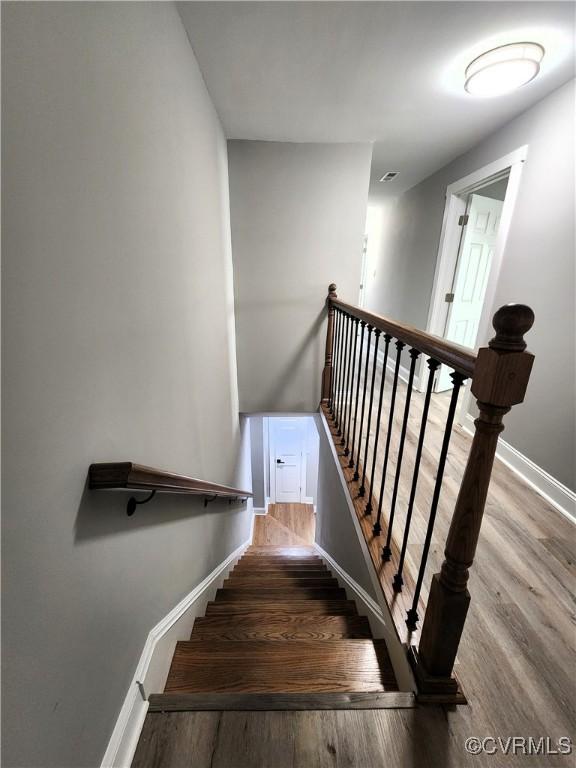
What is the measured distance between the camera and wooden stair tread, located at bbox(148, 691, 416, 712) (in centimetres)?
90

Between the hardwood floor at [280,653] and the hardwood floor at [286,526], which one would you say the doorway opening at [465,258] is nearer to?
the hardwood floor at [280,653]

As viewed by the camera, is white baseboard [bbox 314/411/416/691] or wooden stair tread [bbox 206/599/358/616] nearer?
white baseboard [bbox 314/411/416/691]

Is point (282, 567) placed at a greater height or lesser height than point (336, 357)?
lesser

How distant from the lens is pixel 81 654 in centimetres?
67

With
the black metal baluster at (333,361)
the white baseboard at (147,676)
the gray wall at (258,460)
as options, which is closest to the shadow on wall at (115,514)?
the white baseboard at (147,676)

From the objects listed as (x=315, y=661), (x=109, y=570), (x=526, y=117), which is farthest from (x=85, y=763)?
(x=526, y=117)

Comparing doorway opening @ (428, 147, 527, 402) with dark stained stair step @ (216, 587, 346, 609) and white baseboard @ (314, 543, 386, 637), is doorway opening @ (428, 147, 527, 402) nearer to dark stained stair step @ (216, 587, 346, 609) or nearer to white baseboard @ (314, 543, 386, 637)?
white baseboard @ (314, 543, 386, 637)

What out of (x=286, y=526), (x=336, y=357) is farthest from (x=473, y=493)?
(x=286, y=526)

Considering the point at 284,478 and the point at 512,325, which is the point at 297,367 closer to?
the point at 512,325

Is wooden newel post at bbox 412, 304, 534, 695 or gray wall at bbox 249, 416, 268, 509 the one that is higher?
wooden newel post at bbox 412, 304, 534, 695

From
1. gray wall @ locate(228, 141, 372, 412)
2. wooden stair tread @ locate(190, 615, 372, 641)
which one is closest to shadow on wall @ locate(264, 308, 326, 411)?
gray wall @ locate(228, 141, 372, 412)

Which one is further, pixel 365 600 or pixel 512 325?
pixel 365 600

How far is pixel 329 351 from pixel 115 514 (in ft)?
7.81

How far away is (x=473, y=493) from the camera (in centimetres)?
77
